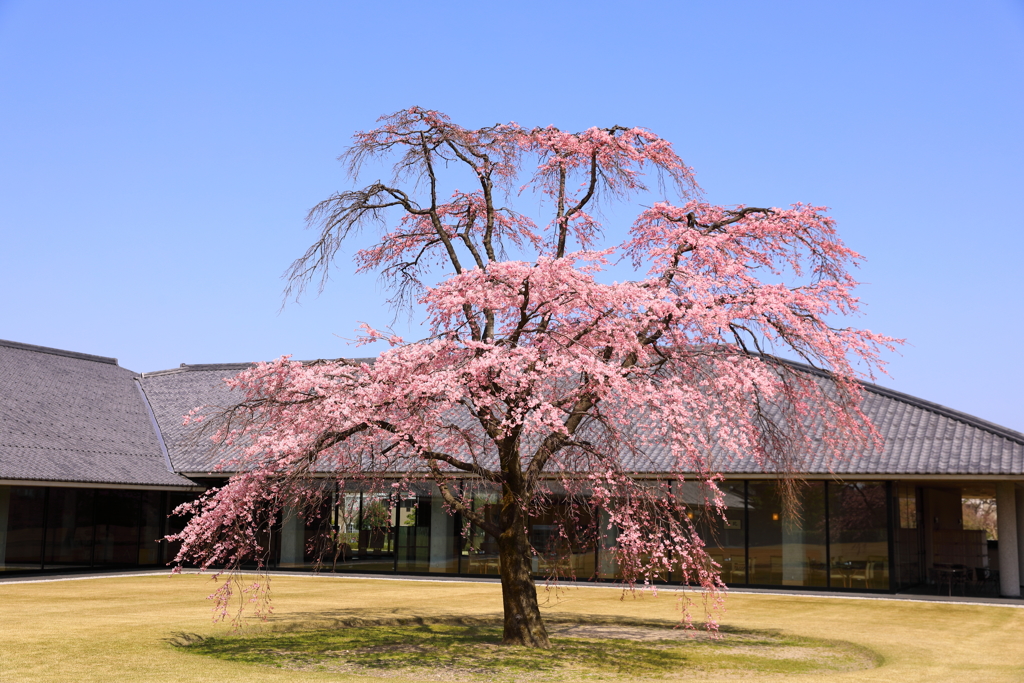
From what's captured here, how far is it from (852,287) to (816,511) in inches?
420

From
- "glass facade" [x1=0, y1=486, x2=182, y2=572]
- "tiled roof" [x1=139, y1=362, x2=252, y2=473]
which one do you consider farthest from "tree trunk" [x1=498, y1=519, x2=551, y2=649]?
"glass facade" [x1=0, y1=486, x2=182, y2=572]

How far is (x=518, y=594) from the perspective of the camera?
1436 cm

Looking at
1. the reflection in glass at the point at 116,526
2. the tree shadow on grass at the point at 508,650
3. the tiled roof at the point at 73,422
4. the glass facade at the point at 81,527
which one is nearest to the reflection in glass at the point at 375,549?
the tiled roof at the point at 73,422

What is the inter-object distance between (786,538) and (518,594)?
1165cm

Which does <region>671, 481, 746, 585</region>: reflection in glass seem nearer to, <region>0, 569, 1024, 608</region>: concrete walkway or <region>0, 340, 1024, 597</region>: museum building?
<region>0, 340, 1024, 597</region>: museum building

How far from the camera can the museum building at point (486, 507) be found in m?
22.8

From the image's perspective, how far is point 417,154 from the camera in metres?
15.9

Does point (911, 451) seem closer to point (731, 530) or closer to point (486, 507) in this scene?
point (731, 530)

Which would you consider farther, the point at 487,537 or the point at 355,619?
the point at 487,537

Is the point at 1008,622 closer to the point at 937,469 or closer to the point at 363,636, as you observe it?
the point at 937,469

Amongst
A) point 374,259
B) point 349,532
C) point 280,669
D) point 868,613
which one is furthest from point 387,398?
point 349,532

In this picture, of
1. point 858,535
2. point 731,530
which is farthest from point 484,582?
point 858,535

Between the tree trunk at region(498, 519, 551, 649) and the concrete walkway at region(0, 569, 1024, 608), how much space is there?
526 cm

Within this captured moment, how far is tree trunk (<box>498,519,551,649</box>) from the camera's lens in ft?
46.9
